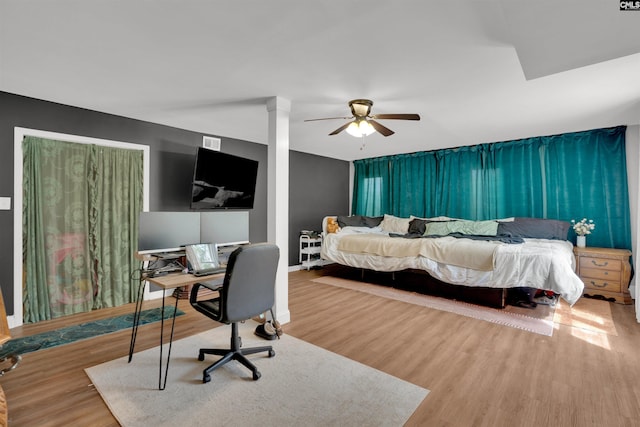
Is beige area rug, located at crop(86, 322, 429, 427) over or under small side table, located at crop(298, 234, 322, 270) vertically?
under

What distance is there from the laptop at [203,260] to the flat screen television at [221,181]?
1.65m

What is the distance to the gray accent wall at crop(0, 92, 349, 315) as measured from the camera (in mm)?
2975

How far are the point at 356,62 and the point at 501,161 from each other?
12.5 feet

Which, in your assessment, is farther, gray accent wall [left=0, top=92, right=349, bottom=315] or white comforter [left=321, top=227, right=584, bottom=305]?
white comforter [left=321, top=227, right=584, bottom=305]

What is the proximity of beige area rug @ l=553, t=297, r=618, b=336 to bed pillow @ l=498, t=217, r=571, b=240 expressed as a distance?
0.90 metres

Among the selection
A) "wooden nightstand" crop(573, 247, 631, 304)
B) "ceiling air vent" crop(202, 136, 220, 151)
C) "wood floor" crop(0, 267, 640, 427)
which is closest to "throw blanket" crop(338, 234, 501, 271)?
"wood floor" crop(0, 267, 640, 427)

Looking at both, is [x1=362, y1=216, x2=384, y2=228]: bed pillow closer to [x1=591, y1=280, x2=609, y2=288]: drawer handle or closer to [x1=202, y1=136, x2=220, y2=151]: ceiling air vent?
[x1=202, y1=136, x2=220, y2=151]: ceiling air vent

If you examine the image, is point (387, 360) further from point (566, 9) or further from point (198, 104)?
point (198, 104)

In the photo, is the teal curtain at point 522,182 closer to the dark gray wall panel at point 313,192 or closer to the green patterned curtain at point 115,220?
the dark gray wall panel at point 313,192

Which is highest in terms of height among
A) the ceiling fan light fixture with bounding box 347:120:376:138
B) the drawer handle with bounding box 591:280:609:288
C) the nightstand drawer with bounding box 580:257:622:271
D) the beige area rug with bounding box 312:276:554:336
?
the ceiling fan light fixture with bounding box 347:120:376:138


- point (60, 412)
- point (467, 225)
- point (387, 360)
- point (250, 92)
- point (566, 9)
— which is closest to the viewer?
point (566, 9)

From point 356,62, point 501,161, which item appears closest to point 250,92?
point 356,62

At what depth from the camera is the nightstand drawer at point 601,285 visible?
12.5ft

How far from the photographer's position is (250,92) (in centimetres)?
292
